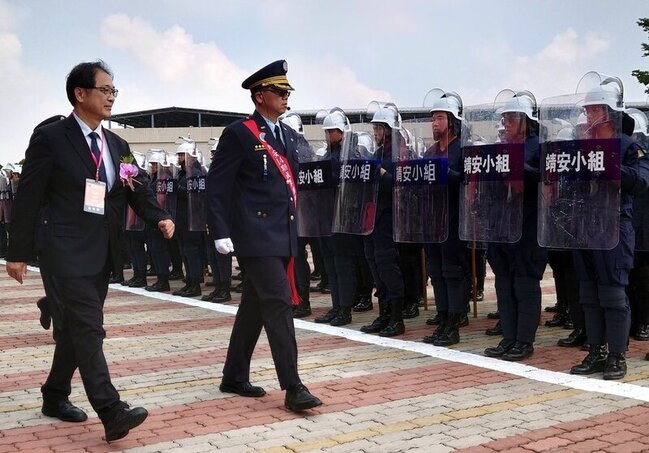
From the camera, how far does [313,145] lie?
31.1 ft

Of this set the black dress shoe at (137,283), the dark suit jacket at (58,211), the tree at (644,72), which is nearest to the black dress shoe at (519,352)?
the dark suit jacket at (58,211)

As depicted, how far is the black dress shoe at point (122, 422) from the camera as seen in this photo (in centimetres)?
438

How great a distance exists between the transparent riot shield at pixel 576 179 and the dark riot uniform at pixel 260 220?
210 cm

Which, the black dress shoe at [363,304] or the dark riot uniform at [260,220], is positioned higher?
the dark riot uniform at [260,220]

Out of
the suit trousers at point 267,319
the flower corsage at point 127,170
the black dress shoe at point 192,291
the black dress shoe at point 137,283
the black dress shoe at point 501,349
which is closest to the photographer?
the flower corsage at point 127,170

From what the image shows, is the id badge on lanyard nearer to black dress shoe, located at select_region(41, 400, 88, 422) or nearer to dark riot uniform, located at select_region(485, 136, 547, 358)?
black dress shoe, located at select_region(41, 400, 88, 422)

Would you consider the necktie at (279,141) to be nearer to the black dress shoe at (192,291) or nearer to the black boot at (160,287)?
the black dress shoe at (192,291)

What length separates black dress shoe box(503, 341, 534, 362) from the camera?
265 inches

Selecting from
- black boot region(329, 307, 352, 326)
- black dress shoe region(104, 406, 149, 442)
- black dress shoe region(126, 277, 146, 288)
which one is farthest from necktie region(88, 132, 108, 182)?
black dress shoe region(126, 277, 146, 288)

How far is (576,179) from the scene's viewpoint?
19.6ft

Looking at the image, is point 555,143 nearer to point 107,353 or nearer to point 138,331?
point 107,353

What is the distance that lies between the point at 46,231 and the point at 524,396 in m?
3.33

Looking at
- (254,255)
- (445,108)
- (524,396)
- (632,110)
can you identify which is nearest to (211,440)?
(254,255)

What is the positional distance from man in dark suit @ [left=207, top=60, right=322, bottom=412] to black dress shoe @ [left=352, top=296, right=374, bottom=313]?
178 inches
